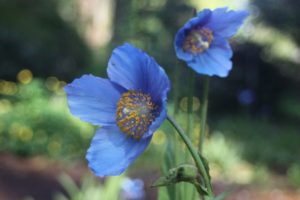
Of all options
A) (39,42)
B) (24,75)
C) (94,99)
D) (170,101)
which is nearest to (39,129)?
(24,75)

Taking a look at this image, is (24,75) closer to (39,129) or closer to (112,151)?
(39,129)

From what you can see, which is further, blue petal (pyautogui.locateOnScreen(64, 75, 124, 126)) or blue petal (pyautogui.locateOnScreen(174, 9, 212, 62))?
blue petal (pyautogui.locateOnScreen(174, 9, 212, 62))

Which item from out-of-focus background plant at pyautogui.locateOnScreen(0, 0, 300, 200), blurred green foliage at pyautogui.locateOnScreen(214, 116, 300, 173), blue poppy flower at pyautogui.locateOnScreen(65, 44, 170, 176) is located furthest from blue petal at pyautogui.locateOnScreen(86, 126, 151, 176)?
blurred green foliage at pyautogui.locateOnScreen(214, 116, 300, 173)

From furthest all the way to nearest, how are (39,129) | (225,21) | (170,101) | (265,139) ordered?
(265,139) → (170,101) → (39,129) → (225,21)

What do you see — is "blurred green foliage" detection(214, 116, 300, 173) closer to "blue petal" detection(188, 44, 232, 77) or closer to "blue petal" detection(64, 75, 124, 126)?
"blue petal" detection(188, 44, 232, 77)

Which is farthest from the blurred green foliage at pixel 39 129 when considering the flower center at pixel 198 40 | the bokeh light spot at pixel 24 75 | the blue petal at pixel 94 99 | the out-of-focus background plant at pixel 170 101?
the blue petal at pixel 94 99

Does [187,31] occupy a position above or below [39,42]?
above

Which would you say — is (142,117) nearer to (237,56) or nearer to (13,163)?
(13,163)

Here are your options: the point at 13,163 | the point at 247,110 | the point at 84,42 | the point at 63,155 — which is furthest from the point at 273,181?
the point at 84,42
